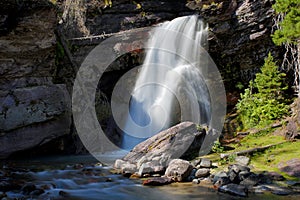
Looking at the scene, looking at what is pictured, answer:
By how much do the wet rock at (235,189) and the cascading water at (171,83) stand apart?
935 cm

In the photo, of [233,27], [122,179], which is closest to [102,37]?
[233,27]

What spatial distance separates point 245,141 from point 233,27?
270 inches

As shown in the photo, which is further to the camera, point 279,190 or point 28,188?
point 28,188

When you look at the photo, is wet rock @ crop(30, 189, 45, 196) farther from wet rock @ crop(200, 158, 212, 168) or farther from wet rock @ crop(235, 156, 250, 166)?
wet rock @ crop(235, 156, 250, 166)

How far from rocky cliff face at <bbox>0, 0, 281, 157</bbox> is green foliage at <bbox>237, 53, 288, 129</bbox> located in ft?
6.99

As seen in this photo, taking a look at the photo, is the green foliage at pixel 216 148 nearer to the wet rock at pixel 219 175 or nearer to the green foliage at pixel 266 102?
the wet rock at pixel 219 175

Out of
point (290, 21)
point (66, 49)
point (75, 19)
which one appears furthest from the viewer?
point (75, 19)

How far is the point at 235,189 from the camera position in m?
6.58

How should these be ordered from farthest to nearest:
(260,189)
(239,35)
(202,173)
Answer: (239,35) → (202,173) → (260,189)

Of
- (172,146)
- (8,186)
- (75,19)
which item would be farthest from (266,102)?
(75,19)

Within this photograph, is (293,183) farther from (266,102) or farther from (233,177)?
(266,102)

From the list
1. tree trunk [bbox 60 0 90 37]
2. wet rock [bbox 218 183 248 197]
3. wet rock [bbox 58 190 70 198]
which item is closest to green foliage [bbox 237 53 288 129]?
wet rock [bbox 218 183 248 197]

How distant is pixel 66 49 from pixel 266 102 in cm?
1028

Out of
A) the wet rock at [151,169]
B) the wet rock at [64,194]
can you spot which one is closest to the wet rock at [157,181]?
the wet rock at [151,169]
